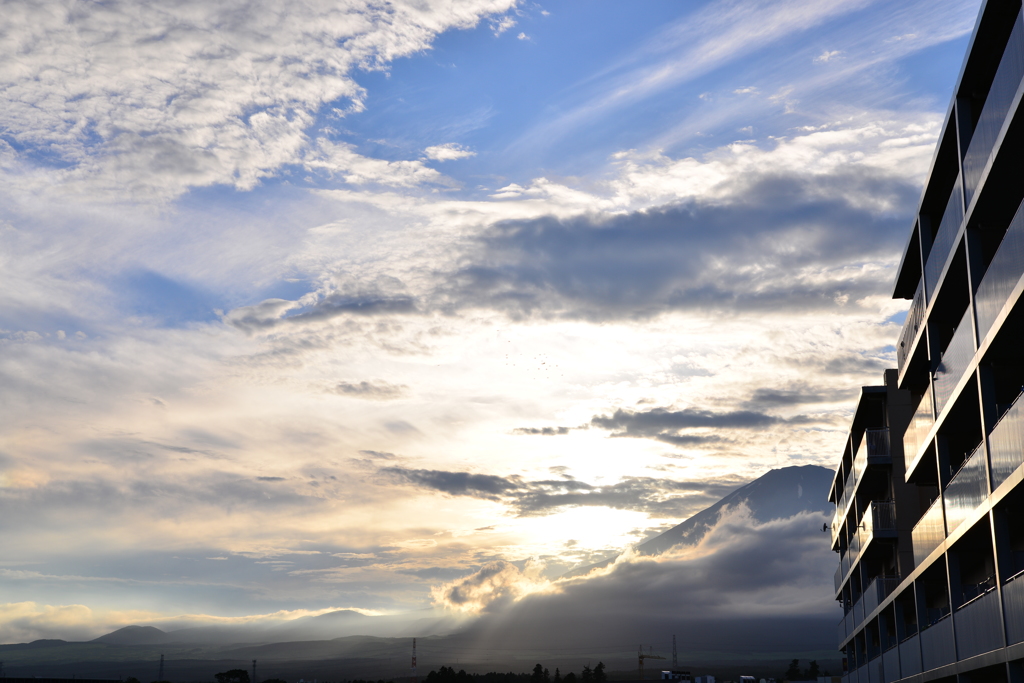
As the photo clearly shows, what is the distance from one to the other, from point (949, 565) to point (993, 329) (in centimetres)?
1030

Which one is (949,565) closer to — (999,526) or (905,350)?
(999,526)

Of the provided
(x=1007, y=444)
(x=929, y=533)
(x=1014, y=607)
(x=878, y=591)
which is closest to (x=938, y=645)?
(x=929, y=533)

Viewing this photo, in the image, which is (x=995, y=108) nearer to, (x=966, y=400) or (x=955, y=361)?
(x=955, y=361)

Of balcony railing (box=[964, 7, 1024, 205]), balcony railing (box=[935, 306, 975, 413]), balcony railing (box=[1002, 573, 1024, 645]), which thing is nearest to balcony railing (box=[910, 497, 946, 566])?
balcony railing (box=[935, 306, 975, 413])

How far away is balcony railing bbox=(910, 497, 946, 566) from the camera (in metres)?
30.0

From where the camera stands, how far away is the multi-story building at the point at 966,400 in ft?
70.3

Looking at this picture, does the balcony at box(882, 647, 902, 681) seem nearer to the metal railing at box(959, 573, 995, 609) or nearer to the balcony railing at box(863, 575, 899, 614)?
the balcony railing at box(863, 575, 899, 614)

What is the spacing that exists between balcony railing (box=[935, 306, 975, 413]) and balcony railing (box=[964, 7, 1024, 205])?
12.0ft

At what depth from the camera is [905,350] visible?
38.4 meters

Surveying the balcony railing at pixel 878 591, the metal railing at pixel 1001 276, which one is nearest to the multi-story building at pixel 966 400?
the metal railing at pixel 1001 276

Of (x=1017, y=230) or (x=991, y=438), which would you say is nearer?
(x=1017, y=230)

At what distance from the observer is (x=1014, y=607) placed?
842 inches

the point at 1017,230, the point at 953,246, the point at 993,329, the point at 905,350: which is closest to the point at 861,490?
the point at 905,350

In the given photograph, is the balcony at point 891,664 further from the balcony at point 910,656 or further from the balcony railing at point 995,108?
the balcony railing at point 995,108
